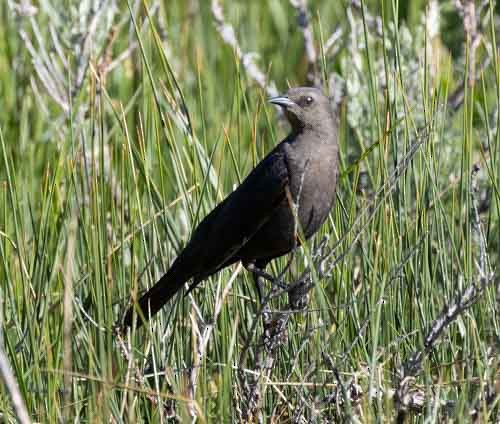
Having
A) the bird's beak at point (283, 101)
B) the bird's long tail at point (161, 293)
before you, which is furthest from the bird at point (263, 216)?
the bird's beak at point (283, 101)

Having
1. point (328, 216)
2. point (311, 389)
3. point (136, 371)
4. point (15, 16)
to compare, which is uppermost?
point (15, 16)

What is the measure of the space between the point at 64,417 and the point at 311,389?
0.89 m

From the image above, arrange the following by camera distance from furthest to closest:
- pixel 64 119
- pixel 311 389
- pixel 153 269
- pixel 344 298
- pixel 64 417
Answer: pixel 64 119, pixel 153 269, pixel 344 298, pixel 311 389, pixel 64 417

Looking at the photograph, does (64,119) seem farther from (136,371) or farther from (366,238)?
(136,371)

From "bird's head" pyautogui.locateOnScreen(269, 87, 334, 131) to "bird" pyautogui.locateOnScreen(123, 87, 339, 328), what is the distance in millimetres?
38

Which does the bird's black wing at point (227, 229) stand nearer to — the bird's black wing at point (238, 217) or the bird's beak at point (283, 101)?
the bird's black wing at point (238, 217)

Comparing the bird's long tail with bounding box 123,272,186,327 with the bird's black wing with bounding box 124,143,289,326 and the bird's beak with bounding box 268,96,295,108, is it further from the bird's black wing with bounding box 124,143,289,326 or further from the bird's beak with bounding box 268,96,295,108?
the bird's beak with bounding box 268,96,295,108

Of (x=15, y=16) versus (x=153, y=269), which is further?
(x=15, y=16)

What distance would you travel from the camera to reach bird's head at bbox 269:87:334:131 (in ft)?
11.5

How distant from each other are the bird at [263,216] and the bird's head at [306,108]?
0.04m

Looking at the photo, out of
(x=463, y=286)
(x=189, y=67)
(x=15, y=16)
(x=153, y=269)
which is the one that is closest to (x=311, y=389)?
(x=463, y=286)

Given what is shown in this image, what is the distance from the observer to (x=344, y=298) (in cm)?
331

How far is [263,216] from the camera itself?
3.38 metres

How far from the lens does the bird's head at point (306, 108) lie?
351 cm
